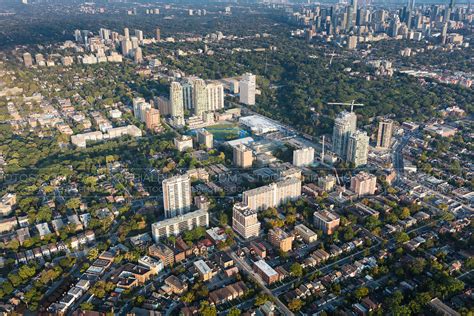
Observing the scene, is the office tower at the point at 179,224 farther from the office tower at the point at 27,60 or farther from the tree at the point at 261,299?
the office tower at the point at 27,60

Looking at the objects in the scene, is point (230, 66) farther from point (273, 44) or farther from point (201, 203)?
point (201, 203)

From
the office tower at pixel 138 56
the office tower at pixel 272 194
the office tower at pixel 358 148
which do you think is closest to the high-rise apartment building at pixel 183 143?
the office tower at pixel 272 194

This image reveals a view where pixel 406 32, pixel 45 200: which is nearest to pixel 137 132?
pixel 45 200

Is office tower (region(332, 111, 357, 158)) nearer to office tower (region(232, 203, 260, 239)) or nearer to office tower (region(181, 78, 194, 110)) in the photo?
office tower (region(232, 203, 260, 239))

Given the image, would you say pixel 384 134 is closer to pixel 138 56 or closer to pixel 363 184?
pixel 363 184

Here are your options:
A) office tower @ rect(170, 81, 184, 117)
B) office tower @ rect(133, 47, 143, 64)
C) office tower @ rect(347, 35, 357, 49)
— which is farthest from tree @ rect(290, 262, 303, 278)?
office tower @ rect(347, 35, 357, 49)

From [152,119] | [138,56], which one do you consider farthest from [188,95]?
[138,56]
